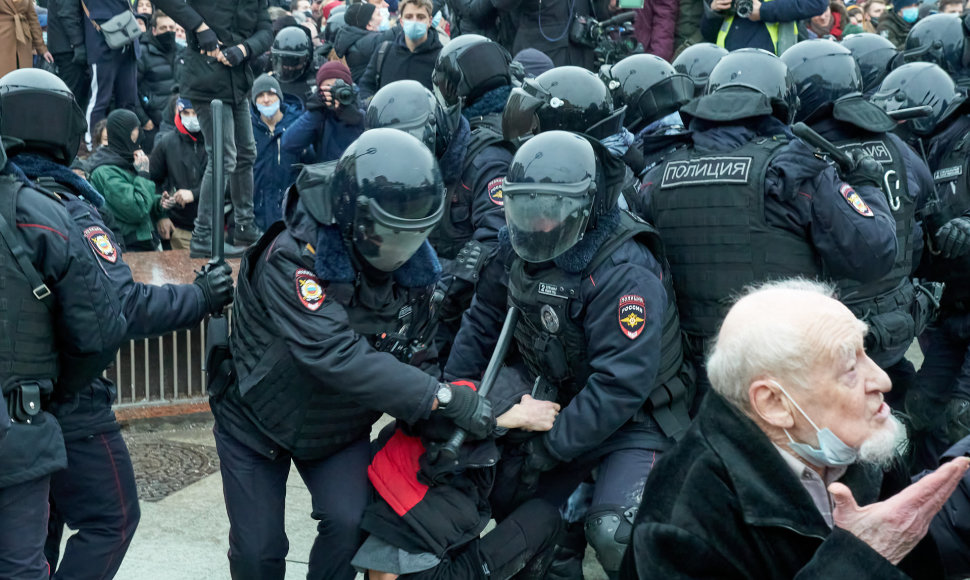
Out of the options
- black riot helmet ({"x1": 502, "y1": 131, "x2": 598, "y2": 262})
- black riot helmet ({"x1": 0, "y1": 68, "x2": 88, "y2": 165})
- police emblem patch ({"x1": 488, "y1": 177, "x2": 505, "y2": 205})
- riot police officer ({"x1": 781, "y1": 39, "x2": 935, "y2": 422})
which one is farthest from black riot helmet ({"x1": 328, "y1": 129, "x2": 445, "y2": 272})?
riot police officer ({"x1": 781, "y1": 39, "x2": 935, "y2": 422})

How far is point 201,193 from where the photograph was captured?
8.52 meters

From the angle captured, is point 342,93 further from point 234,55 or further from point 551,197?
point 551,197

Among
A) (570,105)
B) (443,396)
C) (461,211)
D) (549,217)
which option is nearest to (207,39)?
(461,211)

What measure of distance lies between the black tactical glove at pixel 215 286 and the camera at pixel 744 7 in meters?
5.50

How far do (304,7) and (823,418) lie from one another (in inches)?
499

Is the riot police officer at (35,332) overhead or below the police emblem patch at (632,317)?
below

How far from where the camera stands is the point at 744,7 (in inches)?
330

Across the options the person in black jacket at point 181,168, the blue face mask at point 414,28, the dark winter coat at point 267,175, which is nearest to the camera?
the blue face mask at point 414,28

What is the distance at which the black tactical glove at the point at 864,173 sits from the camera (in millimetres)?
4379

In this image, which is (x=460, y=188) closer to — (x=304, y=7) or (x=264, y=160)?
(x=264, y=160)

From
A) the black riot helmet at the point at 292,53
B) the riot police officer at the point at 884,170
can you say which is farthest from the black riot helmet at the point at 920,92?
the black riot helmet at the point at 292,53

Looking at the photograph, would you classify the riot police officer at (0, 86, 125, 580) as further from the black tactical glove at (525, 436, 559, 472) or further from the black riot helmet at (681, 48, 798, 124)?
the black riot helmet at (681, 48, 798, 124)

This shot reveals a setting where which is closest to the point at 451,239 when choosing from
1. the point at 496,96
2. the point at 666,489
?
the point at 496,96

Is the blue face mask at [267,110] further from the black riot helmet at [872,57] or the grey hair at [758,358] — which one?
the grey hair at [758,358]
